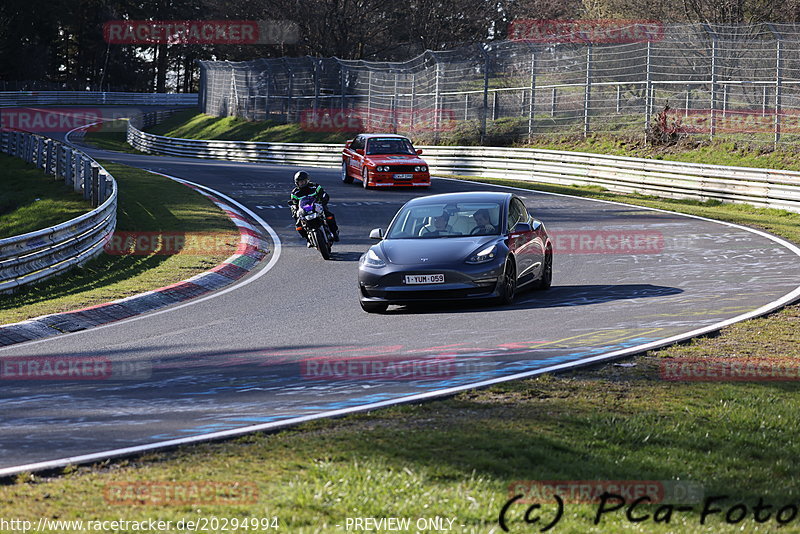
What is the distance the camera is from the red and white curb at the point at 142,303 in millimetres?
13141

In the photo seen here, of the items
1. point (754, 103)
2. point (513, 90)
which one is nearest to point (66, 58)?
point (513, 90)

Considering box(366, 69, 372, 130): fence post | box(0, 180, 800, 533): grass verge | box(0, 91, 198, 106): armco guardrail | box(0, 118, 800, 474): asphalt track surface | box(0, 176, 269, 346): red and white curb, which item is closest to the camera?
box(0, 180, 800, 533): grass verge

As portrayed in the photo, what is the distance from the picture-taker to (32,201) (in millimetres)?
30922

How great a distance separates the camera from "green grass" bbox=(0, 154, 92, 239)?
27.8 metres

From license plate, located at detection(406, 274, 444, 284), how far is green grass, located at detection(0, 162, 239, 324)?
179 inches

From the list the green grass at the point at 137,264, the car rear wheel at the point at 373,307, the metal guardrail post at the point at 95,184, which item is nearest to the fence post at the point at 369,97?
the green grass at the point at 137,264

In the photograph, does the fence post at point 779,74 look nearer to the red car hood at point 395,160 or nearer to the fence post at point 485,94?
the red car hood at point 395,160

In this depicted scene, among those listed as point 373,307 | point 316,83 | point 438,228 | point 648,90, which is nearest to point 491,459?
point 373,307

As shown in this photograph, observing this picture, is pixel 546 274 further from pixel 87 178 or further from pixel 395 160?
pixel 395 160

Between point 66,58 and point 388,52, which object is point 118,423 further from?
point 66,58

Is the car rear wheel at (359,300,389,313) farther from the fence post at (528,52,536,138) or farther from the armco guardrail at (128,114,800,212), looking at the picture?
the fence post at (528,52,536,138)

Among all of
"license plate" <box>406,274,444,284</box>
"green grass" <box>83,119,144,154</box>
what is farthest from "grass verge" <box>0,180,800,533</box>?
"green grass" <box>83,119,144,154</box>

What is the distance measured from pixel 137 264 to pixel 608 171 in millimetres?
16995

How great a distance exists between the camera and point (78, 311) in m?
14.2
